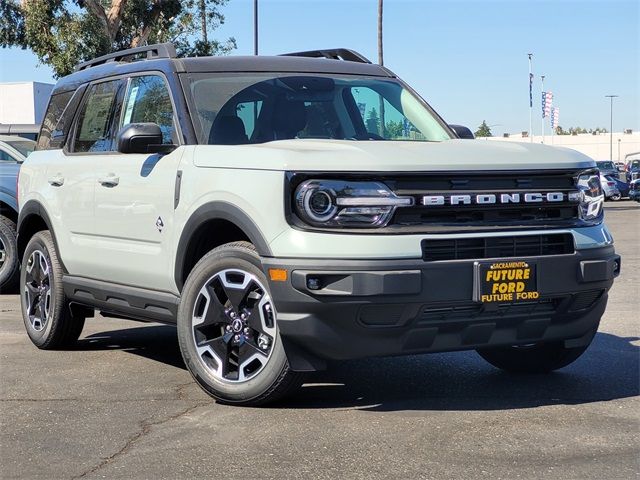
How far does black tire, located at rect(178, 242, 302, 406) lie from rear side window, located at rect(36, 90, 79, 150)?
8.20 feet

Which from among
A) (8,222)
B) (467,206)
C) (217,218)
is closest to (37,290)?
(217,218)

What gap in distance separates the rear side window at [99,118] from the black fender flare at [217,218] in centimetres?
133

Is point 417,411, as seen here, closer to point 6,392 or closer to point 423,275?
point 423,275

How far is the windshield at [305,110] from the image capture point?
6.04 m

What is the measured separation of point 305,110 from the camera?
630 cm

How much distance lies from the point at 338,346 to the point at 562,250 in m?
1.29

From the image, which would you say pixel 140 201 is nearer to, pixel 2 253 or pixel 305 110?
pixel 305 110

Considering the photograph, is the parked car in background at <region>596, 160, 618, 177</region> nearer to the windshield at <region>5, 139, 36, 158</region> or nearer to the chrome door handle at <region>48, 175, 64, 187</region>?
the windshield at <region>5, 139, 36, 158</region>

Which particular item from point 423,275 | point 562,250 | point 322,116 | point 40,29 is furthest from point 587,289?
point 40,29

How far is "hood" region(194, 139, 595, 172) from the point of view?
491 centimetres

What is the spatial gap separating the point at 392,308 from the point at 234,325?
929 millimetres

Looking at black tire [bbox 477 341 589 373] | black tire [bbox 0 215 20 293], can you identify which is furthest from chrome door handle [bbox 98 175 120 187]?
black tire [bbox 0 215 20 293]

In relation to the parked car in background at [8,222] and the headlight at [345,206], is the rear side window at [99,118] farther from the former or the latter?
the parked car in background at [8,222]

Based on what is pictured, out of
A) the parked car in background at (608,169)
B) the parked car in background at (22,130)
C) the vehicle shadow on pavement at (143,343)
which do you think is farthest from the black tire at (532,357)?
the parked car in background at (608,169)
